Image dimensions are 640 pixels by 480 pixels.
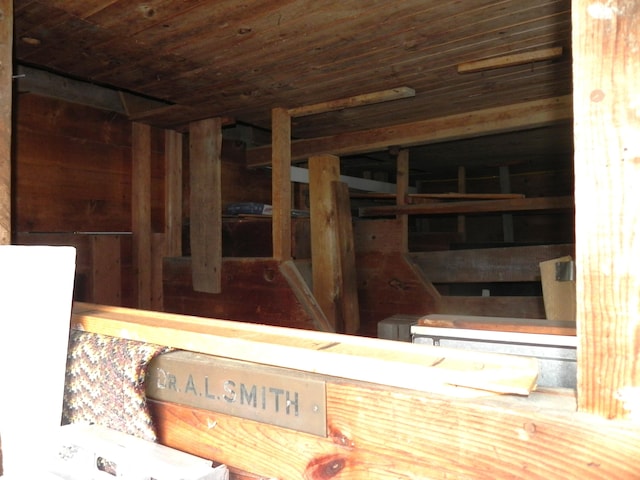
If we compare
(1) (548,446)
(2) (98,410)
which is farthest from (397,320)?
(1) (548,446)

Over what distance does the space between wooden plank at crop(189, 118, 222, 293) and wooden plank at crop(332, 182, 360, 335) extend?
0.77m

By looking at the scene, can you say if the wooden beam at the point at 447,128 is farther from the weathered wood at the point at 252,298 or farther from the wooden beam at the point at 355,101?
the weathered wood at the point at 252,298

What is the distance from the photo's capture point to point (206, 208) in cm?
340

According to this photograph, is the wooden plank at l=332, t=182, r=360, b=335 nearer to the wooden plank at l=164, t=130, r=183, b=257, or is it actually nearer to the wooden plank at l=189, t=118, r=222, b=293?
the wooden plank at l=189, t=118, r=222, b=293

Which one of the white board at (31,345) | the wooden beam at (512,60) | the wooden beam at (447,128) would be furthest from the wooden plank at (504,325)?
the wooden beam at (447,128)

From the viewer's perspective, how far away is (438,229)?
761 cm

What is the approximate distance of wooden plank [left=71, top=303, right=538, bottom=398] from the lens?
29.0 inches

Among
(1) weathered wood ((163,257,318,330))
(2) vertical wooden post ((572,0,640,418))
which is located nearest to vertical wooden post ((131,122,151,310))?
(1) weathered wood ((163,257,318,330))

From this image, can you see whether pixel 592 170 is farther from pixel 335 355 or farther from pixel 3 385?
pixel 3 385

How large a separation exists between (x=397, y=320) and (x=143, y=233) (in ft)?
6.11

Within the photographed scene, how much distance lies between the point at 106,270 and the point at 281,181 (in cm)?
133

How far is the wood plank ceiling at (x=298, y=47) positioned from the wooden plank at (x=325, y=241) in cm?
46

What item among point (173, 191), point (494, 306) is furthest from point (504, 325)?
point (173, 191)

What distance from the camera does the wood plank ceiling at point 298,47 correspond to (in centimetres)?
190
